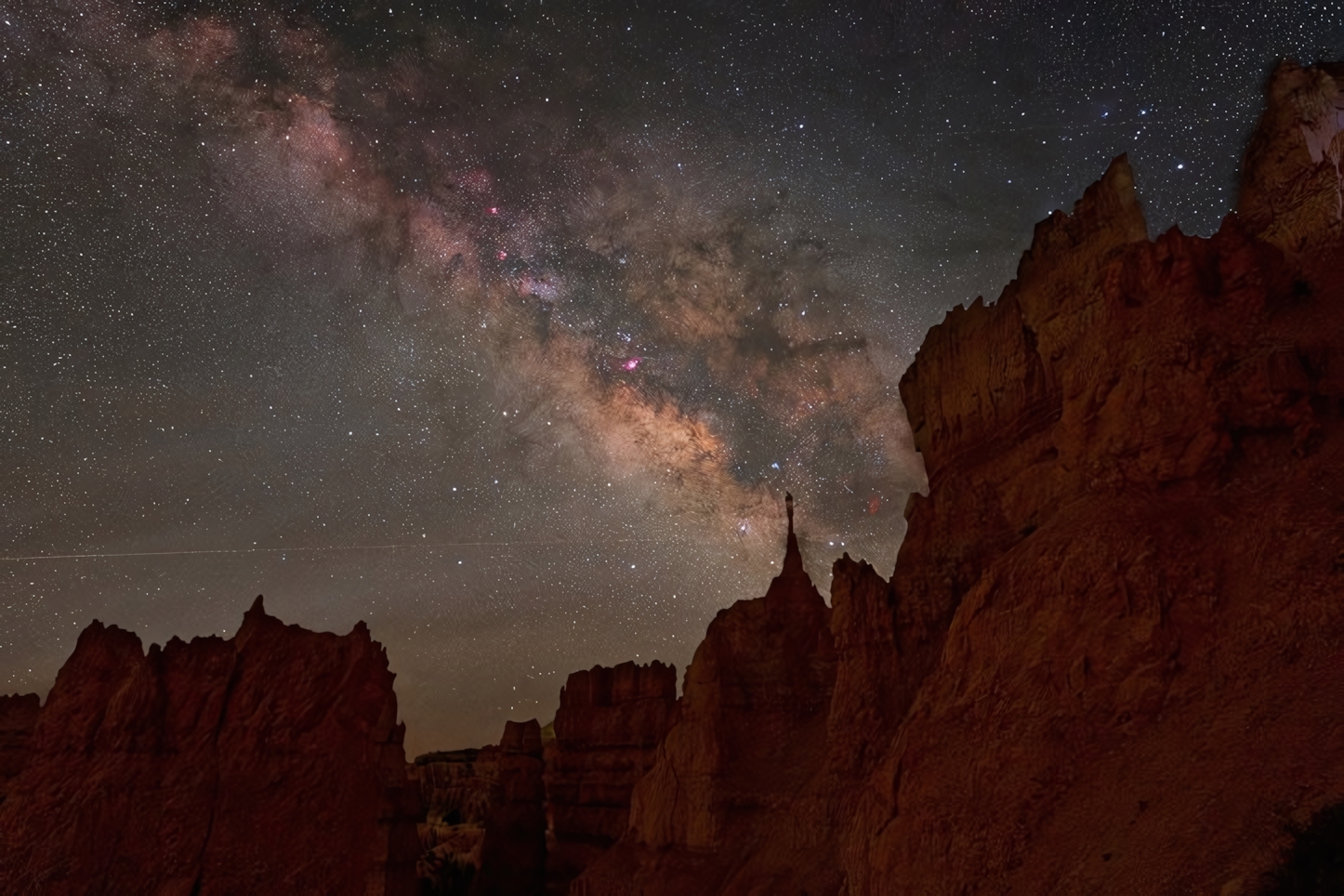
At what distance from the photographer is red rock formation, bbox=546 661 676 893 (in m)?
43.8

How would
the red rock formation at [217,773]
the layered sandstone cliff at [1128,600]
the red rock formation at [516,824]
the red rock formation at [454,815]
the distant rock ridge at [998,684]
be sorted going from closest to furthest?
the layered sandstone cliff at [1128,600] < the distant rock ridge at [998,684] < the red rock formation at [217,773] < the red rock formation at [516,824] < the red rock formation at [454,815]

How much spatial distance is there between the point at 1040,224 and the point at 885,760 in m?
20.0

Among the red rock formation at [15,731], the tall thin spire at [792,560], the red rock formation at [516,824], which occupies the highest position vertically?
the tall thin spire at [792,560]

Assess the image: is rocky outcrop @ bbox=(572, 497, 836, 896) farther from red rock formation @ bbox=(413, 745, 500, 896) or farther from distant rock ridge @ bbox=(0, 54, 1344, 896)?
red rock formation @ bbox=(413, 745, 500, 896)

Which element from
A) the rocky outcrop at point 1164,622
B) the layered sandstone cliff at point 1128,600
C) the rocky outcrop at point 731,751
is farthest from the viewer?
the rocky outcrop at point 731,751

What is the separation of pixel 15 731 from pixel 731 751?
32207mm

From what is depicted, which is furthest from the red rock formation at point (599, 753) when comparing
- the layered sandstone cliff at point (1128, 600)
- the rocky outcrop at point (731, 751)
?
the layered sandstone cliff at point (1128, 600)

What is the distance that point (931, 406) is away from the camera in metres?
32.6

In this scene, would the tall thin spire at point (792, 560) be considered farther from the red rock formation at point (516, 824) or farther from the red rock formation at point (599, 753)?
the red rock formation at point (516, 824)

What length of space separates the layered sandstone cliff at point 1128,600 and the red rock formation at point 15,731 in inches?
1221

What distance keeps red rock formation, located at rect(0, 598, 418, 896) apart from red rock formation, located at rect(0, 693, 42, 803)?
853 centimetres

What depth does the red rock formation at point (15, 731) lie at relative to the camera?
35.3 metres

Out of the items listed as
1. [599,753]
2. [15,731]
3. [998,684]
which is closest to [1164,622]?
[998,684]

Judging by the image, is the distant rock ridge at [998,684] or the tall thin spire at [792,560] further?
the tall thin spire at [792,560]
